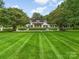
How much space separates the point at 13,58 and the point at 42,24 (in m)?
89.0

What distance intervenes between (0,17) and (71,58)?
163 ft

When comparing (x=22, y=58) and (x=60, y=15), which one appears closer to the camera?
(x=22, y=58)

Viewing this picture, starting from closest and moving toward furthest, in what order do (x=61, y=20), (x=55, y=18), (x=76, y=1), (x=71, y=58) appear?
1. (x=71, y=58)
2. (x=76, y=1)
3. (x=61, y=20)
4. (x=55, y=18)

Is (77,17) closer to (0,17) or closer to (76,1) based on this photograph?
(76,1)

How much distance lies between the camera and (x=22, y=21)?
3061 inches

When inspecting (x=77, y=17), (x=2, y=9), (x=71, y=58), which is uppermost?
(x=2, y=9)

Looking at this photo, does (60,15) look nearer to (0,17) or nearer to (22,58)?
(0,17)

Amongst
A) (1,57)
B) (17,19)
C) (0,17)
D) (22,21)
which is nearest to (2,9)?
(0,17)

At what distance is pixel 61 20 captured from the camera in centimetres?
6931

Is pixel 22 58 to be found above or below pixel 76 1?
below

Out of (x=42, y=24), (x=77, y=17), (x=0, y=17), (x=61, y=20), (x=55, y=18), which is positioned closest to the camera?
(x=77, y=17)

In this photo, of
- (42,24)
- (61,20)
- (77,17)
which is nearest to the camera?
(77,17)

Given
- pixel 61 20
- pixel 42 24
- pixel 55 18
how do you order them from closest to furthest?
pixel 61 20
pixel 55 18
pixel 42 24

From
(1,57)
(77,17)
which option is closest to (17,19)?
(77,17)
